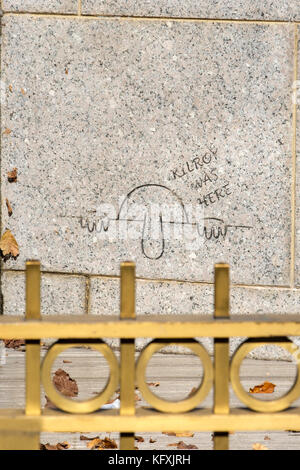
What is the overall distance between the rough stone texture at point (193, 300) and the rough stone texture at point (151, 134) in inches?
3.2

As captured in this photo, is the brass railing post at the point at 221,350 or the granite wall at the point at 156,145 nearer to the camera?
the brass railing post at the point at 221,350

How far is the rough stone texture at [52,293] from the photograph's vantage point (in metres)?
6.31

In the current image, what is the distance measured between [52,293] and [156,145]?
4.36 feet

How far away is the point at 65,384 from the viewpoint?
5387 mm

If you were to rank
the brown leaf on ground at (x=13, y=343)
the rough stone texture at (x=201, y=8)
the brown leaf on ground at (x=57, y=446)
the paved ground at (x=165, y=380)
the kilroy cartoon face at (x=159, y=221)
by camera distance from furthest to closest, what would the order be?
the brown leaf on ground at (x=13, y=343) < the kilroy cartoon face at (x=159, y=221) < the rough stone texture at (x=201, y=8) < the paved ground at (x=165, y=380) < the brown leaf on ground at (x=57, y=446)

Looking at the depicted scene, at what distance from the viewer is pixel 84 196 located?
246 inches

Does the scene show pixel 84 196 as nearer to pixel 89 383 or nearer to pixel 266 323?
pixel 89 383

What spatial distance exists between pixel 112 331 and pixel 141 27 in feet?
12.4

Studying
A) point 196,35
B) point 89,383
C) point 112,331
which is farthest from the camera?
point 196,35

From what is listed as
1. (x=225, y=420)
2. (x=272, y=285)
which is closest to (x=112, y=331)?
(x=225, y=420)

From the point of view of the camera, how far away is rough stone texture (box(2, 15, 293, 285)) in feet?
19.7

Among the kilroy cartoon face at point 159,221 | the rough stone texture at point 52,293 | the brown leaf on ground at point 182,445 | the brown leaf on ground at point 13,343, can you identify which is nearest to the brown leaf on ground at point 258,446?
the brown leaf on ground at point 182,445

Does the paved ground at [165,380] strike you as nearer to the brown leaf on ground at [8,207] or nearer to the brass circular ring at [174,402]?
the brown leaf on ground at [8,207]

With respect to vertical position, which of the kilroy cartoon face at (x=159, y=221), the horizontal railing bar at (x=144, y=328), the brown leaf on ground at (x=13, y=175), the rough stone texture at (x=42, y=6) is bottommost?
the horizontal railing bar at (x=144, y=328)
